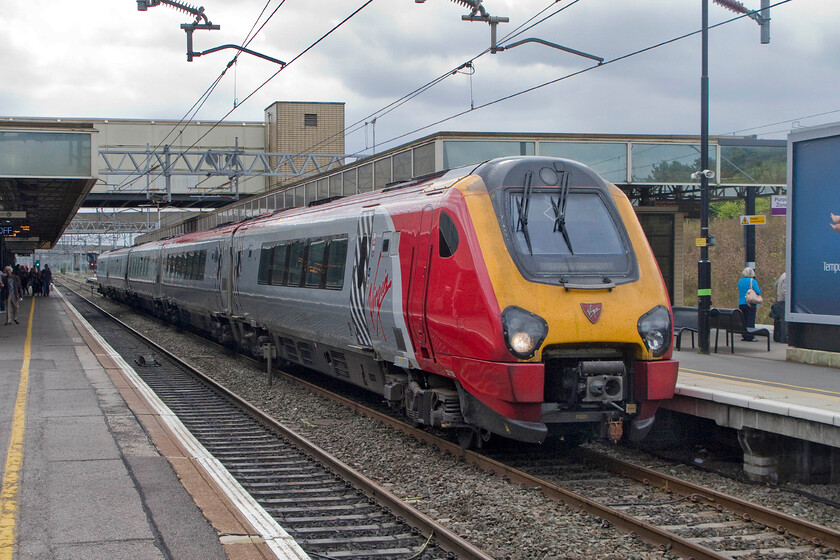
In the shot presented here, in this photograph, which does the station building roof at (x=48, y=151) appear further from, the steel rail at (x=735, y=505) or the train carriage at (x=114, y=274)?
the train carriage at (x=114, y=274)

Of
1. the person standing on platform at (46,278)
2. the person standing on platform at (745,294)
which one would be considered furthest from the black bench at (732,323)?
the person standing on platform at (46,278)

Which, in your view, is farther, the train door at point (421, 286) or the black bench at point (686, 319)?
the black bench at point (686, 319)

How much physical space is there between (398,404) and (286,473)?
2687 millimetres

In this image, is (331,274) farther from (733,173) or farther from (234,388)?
(733,173)

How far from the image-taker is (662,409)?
997 cm

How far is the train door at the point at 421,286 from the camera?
29.9ft

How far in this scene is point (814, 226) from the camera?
12727 mm

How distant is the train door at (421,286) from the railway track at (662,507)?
3.69 feet

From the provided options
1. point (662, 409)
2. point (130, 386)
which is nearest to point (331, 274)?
point (130, 386)

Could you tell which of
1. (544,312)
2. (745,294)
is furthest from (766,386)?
(745,294)

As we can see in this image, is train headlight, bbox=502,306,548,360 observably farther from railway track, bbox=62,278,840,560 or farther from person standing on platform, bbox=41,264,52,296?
person standing on platform, bbox=41,264,52,296

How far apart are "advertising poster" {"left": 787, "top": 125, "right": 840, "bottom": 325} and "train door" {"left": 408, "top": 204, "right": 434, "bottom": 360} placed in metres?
6.38

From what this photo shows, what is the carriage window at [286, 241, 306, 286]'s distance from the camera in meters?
13.8

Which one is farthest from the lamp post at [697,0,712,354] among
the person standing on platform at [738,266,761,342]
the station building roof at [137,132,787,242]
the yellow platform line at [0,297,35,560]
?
the yellow platform line at [0,297,35,560]
